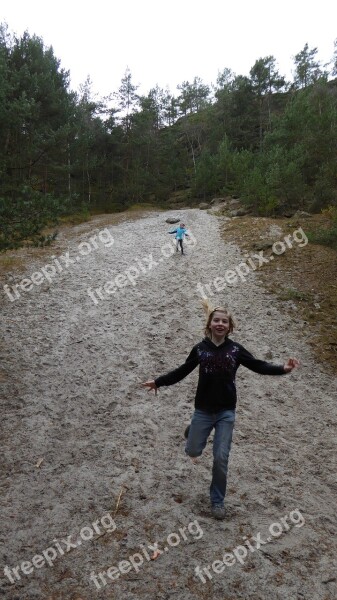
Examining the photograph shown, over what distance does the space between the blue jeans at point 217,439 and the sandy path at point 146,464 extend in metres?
0.52

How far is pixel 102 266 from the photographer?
53.4ft

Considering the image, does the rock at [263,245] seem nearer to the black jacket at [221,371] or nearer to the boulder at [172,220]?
the boulder at [172,220]

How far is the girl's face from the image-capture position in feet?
14.5

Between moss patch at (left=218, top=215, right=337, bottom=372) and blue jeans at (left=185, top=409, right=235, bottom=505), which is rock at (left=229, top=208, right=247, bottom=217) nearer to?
moss patch at (left=218, top=215, right=337, bottom=372)

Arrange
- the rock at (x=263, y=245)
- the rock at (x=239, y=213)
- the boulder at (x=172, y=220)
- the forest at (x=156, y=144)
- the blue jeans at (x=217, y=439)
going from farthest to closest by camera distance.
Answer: the rock at (x=239, y=213) → the boulder at (x=172, y=220) → the rock at (x=263, y=245) → the forest at (x=156, y=144) → the blue jeans at (x=217, y=439)

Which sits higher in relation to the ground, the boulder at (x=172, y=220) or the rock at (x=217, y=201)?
the rock at (x=217, y=201)

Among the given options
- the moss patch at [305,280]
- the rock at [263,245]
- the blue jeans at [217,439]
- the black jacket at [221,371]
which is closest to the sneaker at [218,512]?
the blue jeans at [217,439]

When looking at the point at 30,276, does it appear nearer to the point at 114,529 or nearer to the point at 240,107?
the point at 114,529

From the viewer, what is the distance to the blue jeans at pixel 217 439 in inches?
170

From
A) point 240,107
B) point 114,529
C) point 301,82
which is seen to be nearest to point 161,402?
point 114,529

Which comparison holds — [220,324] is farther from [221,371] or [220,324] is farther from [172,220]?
[172,220]

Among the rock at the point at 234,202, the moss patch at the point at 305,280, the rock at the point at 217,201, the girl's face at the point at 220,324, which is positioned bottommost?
the moss patch at the point at 305,280

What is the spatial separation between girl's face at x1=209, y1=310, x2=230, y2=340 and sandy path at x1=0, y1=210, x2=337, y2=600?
2.32 meters

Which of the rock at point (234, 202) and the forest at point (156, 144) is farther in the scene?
the rock at point (234, 202)
